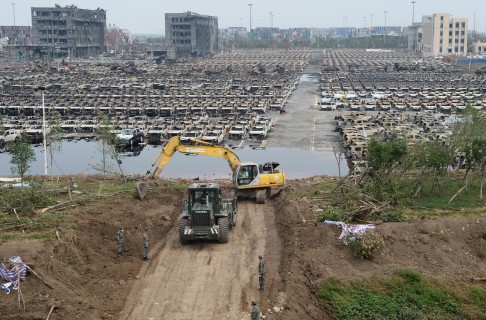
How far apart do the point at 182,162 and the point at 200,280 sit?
51.4ft

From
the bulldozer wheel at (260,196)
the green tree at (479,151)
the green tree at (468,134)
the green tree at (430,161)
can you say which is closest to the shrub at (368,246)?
the bulldozer wheel at (260,196)

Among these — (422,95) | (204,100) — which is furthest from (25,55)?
(422,95)

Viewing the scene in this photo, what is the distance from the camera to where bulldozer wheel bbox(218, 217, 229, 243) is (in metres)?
12.3

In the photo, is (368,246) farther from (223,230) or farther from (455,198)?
(455,198)

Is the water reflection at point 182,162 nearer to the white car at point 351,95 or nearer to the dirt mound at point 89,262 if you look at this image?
the dirt mound at point 89,262

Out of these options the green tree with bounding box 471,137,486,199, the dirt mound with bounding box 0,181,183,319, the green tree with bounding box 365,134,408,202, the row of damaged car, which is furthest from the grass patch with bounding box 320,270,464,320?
the row of damaged car

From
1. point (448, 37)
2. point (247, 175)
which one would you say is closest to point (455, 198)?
point (247, 175)

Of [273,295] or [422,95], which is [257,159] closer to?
[273,295]

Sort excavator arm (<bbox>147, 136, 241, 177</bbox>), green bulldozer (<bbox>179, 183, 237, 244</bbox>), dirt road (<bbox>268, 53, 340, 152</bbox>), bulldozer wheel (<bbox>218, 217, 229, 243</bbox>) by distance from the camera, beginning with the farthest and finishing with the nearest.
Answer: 1. dirt road (<bbox>268, 53, 340, 152</bbox>)
2. excavator arm (<bbox>147, 136, 241, 177</bbox>)
3. bulldozer wheel (<bbox>218, 217, 229, 243</bbox>)
4. green bulldozer (<bbox>179, 183, 237, 244</bbox>)

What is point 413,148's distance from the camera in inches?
668

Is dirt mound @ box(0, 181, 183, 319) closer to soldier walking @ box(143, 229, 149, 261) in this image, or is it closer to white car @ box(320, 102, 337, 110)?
soldier walking @ box(143, 229, 149, 261)

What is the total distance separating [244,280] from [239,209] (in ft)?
16.4

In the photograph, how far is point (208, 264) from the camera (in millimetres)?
11375

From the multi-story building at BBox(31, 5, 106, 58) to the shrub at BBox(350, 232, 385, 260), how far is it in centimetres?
8674
